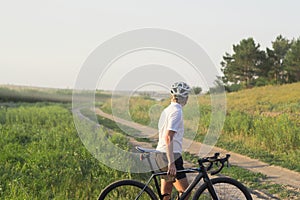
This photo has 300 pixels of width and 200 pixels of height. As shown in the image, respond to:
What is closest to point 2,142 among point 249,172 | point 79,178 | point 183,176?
point 79,178

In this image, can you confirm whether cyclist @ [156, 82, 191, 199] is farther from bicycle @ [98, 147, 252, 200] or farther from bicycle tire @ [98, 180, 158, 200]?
bicycle tire @ [98, 180, 158, 200]

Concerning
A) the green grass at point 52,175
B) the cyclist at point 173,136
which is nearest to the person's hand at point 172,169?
the cyclist at point 173,136

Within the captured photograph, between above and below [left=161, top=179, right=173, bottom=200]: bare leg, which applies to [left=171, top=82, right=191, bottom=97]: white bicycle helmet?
above

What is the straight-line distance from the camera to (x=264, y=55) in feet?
160

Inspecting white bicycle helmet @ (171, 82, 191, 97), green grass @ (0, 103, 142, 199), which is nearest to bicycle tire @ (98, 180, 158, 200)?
white bicycle helmet @ (171, 82, 191, 97)

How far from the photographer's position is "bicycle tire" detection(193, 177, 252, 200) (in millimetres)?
4539

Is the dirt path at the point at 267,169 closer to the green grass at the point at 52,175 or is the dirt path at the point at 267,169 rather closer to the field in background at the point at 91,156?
the field in background at the point at 91,156

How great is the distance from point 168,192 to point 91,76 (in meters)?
1.57

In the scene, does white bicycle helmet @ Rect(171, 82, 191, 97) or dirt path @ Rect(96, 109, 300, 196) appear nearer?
white bicycle helmet @ Rect(171, 82, 191, 97)

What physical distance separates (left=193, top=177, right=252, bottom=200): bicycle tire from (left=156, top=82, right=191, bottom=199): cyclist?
0.21 metres

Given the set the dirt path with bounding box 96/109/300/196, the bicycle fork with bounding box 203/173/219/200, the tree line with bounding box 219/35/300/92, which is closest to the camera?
the bicycle fork with bounding box 203/173/219/200

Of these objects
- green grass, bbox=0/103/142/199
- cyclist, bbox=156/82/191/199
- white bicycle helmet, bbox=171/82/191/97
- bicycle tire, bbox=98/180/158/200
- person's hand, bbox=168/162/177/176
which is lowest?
green grass, bbox=0/103/142/199

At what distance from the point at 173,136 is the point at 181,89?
50 cm

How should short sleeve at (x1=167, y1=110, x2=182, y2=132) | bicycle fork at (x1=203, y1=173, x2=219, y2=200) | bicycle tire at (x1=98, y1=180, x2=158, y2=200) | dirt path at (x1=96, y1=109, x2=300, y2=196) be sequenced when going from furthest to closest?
dirt path at (x1=96, y1=109, x2=300, y2=196)
bicycle tire at (x1=98, y1=180, x2=158, y2=200)
bicycle fork at (x1=203, y1=173, x2=219, y2=200)
short sleeve at (x1=167, y1=110, x2=182, y2=132)
